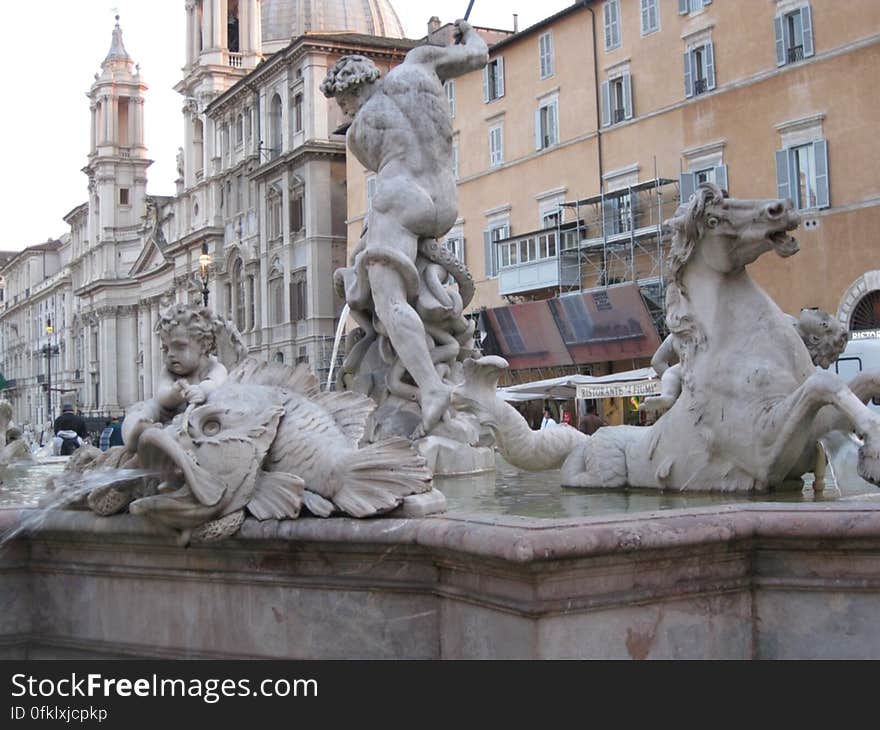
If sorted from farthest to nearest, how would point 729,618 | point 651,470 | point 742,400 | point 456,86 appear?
point 456,86
point 651,470
point 742,400
point 729,618

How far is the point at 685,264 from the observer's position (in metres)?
4.40

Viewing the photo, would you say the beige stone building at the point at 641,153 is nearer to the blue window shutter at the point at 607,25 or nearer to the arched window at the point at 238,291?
the blue window shutter at the point at 607,25

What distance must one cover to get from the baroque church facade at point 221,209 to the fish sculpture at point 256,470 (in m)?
19.1

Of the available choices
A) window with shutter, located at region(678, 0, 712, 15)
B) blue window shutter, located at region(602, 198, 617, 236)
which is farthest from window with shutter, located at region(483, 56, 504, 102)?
window with shutter, located at region(678, 0, 712, 15)

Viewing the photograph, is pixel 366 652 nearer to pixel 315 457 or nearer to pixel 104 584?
pixel 315 457

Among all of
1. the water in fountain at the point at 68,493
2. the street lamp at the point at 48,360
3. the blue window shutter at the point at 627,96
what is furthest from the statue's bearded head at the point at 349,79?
the street lamp at the point at 48,360

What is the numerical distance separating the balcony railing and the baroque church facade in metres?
12.6

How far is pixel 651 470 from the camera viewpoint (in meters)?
4.54

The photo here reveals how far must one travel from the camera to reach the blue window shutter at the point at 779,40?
25750 mm

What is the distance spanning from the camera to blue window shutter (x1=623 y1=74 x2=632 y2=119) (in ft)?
99.7

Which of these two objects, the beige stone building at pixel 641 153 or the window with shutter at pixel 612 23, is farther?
the window with shutter at pixel 612 23

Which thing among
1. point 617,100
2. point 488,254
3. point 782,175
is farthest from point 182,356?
point 488,254
